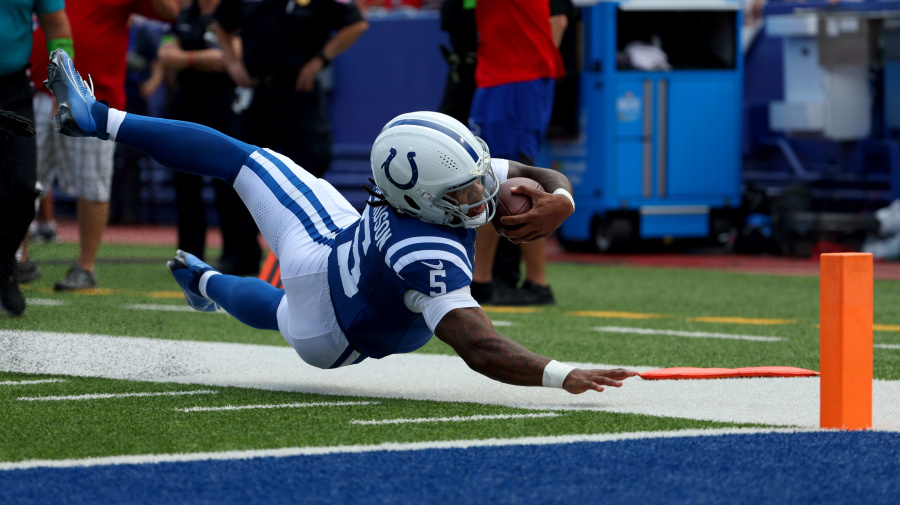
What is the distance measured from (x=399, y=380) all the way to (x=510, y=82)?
3.10 m

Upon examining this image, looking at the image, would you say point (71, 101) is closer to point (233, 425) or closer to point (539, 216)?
point (233, 425)

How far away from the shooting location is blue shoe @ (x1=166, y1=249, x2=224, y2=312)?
5043 mm

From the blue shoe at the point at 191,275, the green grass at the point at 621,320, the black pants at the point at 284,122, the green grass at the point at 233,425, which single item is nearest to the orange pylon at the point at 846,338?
the green grass at the point at 233,425

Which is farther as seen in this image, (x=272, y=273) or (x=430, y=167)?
(x=272, y=273)

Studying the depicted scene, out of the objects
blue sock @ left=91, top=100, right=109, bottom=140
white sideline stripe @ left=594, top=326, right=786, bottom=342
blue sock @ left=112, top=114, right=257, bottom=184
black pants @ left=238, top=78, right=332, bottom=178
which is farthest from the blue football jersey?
black pants @ left=238, top=78, right=332, bottom=178

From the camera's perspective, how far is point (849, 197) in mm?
12414

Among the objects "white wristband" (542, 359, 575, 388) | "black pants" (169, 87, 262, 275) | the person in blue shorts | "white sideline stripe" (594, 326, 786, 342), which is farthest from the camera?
"black pants" (169, 87, 262, 275)

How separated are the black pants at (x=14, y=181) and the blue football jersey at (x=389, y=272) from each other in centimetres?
254

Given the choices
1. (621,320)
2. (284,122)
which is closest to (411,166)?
(621,320)

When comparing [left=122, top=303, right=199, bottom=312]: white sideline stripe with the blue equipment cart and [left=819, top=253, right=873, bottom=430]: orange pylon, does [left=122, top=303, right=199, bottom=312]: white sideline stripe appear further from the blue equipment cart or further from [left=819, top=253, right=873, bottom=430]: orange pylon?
the blue equipment cart

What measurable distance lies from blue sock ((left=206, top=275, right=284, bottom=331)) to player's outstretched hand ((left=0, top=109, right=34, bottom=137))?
2.83 feet

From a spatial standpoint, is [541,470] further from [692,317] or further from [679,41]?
[679,41]

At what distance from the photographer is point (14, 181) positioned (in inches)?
252

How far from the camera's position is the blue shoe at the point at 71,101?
4.68 m
